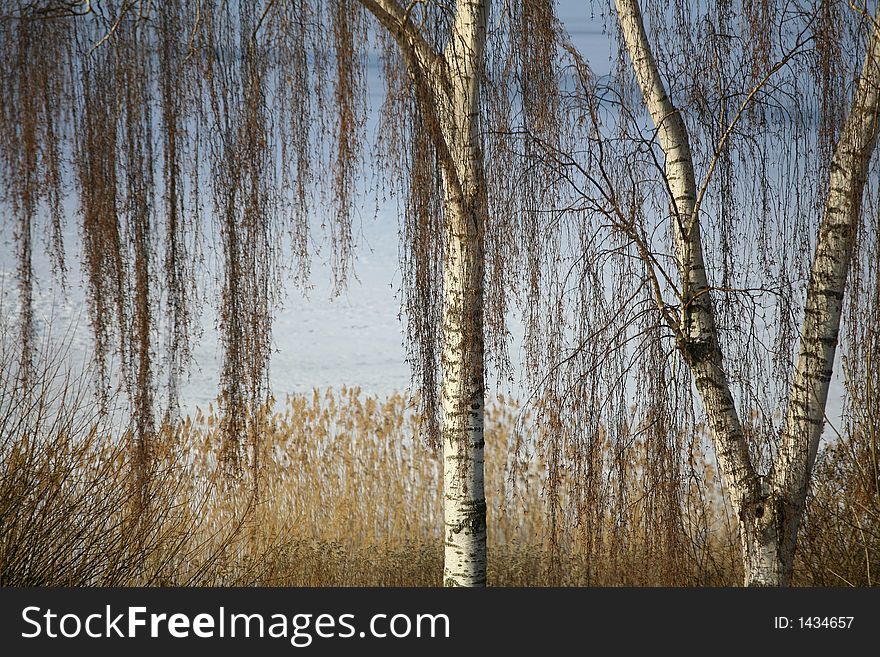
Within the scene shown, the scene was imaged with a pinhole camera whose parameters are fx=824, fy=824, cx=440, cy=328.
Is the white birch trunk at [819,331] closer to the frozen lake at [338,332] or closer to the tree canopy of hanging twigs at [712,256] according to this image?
the tree canopy of hanging twigs at [712,256]

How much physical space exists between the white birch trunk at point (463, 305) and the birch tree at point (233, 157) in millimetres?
11

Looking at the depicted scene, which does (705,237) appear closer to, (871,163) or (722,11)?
(871,163)

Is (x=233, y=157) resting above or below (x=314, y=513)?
above

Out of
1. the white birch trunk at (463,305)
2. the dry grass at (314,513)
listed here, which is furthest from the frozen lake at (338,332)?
the white birch trunk at (463,305)

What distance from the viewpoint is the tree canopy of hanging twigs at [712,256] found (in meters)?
2.93

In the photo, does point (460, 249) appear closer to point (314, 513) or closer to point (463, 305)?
point (463, 305)

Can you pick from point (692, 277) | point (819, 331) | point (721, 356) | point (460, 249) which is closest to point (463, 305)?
point (460, 249)

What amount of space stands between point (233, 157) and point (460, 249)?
35.9 inches

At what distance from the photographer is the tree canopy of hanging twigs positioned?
2930 mm

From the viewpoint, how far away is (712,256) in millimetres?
3127

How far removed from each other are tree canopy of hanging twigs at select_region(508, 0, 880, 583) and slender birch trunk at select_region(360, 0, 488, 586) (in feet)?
0.91

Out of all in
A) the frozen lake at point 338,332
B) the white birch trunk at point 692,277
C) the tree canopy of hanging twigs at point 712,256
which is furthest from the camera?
the frozen lake at point 338,332

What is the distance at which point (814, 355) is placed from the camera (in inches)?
121

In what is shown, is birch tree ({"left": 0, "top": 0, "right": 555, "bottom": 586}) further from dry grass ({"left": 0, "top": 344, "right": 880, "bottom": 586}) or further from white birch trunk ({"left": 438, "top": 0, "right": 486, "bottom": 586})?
dry grass ({"left": 0, "top": 344, "right": 880, "bottom": 586})
